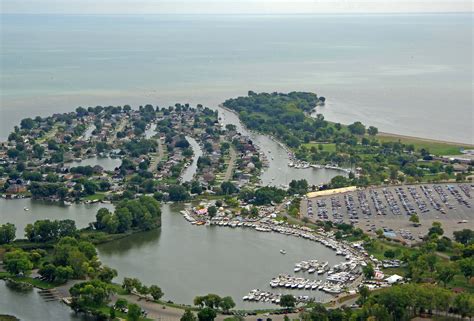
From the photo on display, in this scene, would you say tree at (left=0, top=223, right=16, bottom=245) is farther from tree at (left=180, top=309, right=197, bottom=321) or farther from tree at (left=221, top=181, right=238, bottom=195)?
tree at (left=221, top=181, right=238, bottom=195)

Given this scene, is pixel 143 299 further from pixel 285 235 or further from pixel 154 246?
pixel 285 235

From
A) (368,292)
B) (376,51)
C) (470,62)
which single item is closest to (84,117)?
(368,292)

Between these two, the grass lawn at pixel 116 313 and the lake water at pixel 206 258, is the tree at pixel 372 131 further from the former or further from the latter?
the grass lawn at pixel 116 313

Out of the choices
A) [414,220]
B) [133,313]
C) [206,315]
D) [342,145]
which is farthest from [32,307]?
[342,145]

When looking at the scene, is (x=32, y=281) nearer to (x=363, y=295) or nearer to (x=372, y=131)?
(x=363, y=295)

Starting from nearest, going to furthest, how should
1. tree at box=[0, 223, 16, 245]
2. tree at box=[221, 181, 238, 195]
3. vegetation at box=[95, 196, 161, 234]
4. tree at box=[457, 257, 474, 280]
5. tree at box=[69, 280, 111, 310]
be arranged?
tree at box=[69, 280, 111, 310]
tree at box=[457, 257, 474, 280]
tree at box=[0, 223, 16, 245]
vegetation at box=[95, 196, 161, 234]
tree at box=[221, 181, 238, 195]

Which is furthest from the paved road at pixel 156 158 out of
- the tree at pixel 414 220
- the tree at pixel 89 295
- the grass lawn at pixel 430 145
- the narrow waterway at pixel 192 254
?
the tree at pixel 89 295

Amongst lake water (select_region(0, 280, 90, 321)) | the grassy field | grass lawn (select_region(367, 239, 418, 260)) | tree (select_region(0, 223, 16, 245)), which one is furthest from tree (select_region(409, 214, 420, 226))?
tree (select_region(0, 223, 16, 245))
